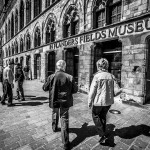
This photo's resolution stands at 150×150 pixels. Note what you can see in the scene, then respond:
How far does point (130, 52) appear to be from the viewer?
16.4 ft

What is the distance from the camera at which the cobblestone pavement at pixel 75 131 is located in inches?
91.5

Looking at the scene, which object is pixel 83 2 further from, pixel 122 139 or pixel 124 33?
pixel 122 139

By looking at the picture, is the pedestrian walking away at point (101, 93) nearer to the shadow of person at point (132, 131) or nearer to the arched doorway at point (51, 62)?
the shadow of person at point (132, 131)

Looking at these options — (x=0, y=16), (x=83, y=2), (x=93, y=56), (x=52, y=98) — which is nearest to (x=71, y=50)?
(x=93, y=56)

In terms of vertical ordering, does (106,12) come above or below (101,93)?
above

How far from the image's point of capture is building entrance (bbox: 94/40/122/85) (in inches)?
237

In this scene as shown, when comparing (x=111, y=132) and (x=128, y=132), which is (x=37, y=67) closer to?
(x=111, y=132)

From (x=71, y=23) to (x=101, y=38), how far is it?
3.29 m

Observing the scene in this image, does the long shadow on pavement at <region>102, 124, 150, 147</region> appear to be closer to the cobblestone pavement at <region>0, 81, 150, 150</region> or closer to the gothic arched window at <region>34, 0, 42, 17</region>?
the cobblestone pavement at <region>0, 81, 150, 150</region>

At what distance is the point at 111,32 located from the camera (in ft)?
18.5

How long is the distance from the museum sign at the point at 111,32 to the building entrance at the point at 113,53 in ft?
1.91

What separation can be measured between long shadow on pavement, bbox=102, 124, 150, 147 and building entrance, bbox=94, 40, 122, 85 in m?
3.31

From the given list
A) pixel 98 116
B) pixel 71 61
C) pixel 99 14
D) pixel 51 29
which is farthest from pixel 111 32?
pixel 51 29

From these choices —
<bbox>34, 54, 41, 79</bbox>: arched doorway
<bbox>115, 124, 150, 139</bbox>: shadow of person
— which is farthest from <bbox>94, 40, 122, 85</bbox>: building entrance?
<bbox>34, 54, 41, 79</bbox>: arched doorway
